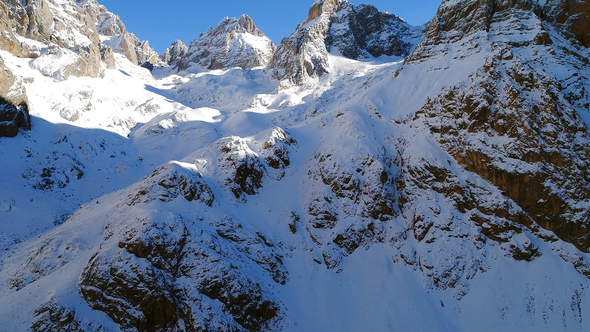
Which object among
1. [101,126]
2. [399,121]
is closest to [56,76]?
[101,126]

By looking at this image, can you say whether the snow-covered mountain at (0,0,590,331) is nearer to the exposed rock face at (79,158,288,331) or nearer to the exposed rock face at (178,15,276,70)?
the exposed rock face at (79,158,288,331)

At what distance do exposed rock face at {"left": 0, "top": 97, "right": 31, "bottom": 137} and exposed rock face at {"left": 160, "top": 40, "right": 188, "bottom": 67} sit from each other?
109m

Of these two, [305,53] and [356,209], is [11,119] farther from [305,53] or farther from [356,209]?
[305,53]

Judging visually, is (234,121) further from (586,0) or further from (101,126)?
(586,0)

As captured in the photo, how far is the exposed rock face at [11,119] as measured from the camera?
40.2m

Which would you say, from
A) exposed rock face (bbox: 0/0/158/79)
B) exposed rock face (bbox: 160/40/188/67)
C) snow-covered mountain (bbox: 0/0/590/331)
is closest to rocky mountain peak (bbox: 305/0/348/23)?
snow-covered mountain (bbox: 0/0/590/331)

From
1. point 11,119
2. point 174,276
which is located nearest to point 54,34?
point 11,119

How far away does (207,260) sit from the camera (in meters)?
23.6

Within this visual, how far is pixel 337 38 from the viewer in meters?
97.9

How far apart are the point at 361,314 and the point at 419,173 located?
1552cm

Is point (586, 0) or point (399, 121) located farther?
point (586, 0)

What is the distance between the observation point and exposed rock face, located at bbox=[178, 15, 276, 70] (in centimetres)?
11412

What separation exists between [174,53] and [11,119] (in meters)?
122

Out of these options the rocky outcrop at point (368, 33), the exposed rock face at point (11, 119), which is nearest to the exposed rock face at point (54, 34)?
the exposed rock face at point (11, 119)
